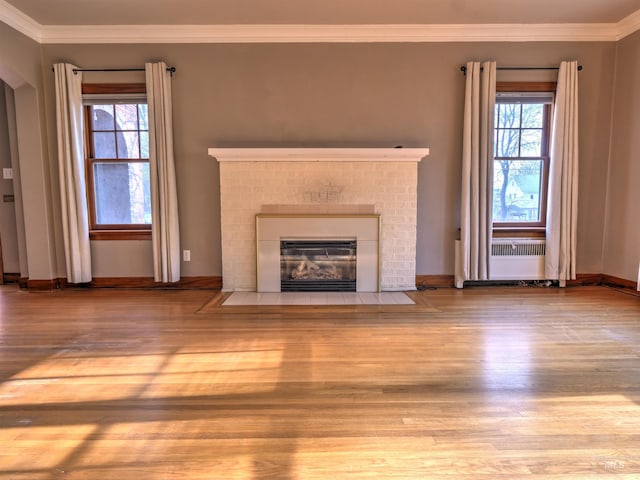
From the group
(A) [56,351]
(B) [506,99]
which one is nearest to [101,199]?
(A) [56,351]

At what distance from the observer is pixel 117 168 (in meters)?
4.40

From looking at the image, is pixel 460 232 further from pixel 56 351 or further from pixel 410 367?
pixel 56 351

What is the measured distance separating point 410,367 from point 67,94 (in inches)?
173

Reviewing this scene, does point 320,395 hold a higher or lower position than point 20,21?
lower

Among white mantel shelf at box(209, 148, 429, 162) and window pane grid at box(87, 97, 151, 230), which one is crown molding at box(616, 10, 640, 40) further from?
window pane grid at box(87, 97, 151, 230)

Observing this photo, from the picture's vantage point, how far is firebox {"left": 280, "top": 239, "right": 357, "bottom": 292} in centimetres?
416

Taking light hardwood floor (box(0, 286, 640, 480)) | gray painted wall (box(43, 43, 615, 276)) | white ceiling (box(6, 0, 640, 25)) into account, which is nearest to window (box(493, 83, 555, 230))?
gray painted wall (box(43, 43, 615, 276))

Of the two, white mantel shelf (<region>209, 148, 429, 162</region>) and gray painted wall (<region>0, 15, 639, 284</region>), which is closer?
white mantel shelf (<region>209, 148, 429, 162</region>)

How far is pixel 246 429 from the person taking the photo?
1.66 metres

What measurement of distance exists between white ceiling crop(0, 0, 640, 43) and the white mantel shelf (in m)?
1.22

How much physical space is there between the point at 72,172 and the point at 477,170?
4390 mm

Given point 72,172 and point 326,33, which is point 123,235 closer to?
point 72,172

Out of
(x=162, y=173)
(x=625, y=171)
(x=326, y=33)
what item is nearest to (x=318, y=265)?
(x=162, y=173)

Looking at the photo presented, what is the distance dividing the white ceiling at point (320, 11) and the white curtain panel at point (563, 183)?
0.58 meters
